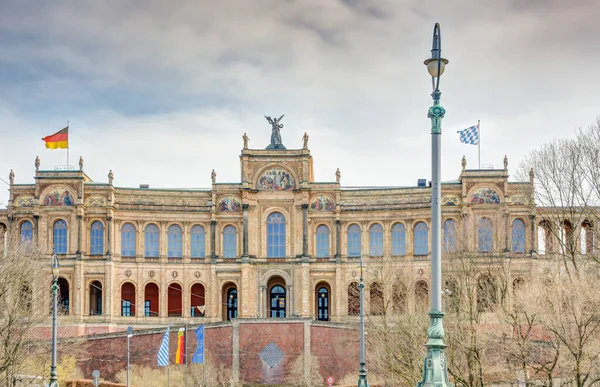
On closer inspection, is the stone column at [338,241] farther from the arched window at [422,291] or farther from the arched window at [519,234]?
the arched window at [519,234]

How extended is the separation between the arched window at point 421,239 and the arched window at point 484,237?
23.9 feet

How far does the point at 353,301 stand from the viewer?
8669 cm

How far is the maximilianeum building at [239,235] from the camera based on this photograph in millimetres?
84000

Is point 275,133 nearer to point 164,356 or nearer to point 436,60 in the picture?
point 164,356

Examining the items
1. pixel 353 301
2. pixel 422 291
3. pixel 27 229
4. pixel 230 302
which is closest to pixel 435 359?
pixel 422 291

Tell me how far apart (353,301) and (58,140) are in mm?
33003

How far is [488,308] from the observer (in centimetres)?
5453

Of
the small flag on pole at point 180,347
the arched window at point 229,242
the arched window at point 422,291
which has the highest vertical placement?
the arched window at point 229,242

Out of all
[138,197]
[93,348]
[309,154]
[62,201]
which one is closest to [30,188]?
[62,201]

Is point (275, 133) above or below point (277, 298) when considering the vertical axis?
above

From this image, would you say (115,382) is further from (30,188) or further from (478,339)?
(478,339)

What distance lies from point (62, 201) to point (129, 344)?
19.2 meters

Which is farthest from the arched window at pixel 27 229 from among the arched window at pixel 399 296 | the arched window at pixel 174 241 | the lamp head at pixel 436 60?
the lamp head at pixel 436 60

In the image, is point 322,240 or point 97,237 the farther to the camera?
point 322,240
